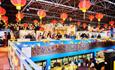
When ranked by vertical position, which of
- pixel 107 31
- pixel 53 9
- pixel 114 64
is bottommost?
pixel 107 31

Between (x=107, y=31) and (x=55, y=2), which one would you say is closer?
(x=55, y=2)

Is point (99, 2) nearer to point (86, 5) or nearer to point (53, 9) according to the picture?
point (53, 9)

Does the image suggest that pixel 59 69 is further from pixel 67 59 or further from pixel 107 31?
pixel 107 31

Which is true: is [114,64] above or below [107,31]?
above

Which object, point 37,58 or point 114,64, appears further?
point 37,58

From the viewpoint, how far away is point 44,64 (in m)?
10.9

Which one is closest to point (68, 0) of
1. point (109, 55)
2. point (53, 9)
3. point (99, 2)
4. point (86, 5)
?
point (99, 2)

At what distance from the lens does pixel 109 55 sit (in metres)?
5.50

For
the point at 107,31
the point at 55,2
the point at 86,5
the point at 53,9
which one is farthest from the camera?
the point at 107,31

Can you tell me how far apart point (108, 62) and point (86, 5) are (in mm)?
3528

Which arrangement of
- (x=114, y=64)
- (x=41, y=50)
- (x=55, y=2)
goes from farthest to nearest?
(x=55, y=2) → (x=41, y=50) → (x=114, y=64)

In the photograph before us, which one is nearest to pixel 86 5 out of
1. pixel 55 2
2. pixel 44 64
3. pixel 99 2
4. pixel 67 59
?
pixel 44 64

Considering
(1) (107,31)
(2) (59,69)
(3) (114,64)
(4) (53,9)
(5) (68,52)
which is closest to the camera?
(3) (114,64)

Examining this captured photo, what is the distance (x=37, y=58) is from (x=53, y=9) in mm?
11409
